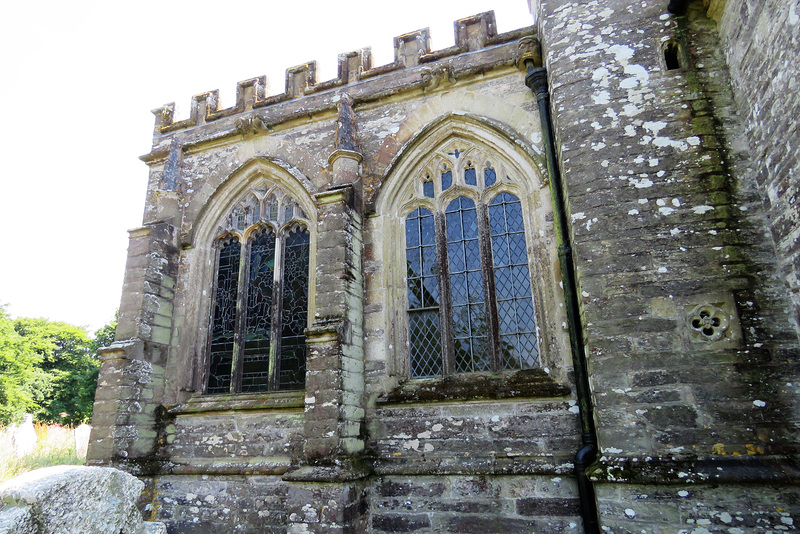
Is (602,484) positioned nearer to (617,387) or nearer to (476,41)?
(617,387)

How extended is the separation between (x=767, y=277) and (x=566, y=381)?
214cm

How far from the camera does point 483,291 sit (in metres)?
6.54

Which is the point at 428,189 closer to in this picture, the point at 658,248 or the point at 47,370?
the point at 658,248

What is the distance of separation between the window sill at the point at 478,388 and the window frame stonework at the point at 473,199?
14 cm

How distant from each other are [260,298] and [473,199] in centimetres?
341

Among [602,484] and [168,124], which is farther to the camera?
[168,124]

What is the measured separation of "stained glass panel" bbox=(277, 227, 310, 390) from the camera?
23.3ft

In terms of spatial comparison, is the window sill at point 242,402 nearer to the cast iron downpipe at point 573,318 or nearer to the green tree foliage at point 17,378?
the cast iron downpipe at point 573,318

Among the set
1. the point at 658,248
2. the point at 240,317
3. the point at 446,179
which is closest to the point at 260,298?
the point at 240,317

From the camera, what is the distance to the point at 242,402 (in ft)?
22.3

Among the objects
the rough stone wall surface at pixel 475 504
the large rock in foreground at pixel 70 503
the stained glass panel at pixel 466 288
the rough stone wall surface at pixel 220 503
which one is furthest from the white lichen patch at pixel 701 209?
the rough stone wall surface at pixel 220 503

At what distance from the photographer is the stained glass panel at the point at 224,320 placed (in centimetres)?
743

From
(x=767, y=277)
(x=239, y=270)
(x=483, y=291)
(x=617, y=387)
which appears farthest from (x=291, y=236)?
(x=767, y=277)

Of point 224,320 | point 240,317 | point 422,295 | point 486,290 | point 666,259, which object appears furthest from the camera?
point 224,320
